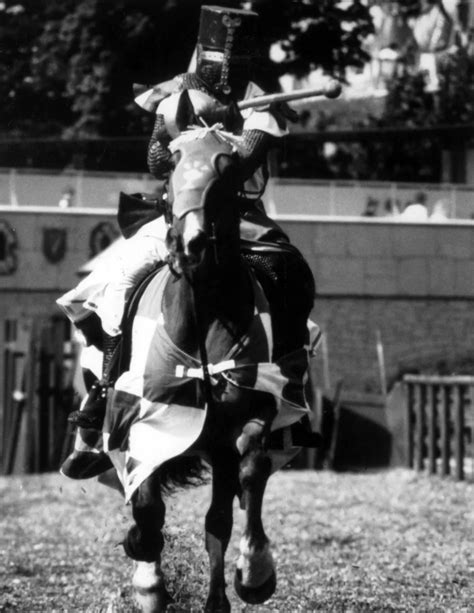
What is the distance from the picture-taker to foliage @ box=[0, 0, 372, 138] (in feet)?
54.7

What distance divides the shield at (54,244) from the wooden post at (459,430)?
35.4ft

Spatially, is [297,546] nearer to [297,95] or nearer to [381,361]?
[297,95]

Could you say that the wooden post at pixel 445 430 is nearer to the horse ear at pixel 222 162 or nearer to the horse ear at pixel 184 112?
the horse ear at pixel 184 112

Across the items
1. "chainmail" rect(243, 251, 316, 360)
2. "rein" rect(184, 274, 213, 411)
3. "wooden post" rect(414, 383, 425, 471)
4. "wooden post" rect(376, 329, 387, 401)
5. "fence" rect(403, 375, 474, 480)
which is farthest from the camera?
"wooden post" rect(376, 329, 387, 401)

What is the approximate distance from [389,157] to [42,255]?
684 cm

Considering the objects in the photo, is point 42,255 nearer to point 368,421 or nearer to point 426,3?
point 368,421

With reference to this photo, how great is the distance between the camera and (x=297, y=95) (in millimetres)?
7012

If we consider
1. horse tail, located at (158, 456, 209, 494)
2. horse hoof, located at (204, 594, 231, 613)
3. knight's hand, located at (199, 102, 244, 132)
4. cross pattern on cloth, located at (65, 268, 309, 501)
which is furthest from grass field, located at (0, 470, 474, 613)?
knight's hand, located at (199, 102, 244, 132)

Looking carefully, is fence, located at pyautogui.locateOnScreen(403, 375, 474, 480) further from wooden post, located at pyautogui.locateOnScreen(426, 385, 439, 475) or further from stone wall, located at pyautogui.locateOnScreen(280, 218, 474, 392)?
stone wall, located at pyautogui.locateOnScreen(280, 218, 474, 392)

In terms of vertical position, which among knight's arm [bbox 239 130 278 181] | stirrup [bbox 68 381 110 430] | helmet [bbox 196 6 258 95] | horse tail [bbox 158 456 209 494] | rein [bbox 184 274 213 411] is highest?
helmet [bbox 196 6 258 95]

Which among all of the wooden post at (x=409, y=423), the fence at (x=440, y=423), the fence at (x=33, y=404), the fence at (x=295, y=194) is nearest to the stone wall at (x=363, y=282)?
the fence at (x=295, y=194)

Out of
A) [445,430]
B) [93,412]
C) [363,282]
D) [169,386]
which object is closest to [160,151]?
[169,386]

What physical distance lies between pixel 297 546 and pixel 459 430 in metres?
5.87

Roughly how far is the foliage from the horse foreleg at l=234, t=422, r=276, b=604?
8961 millimetres
